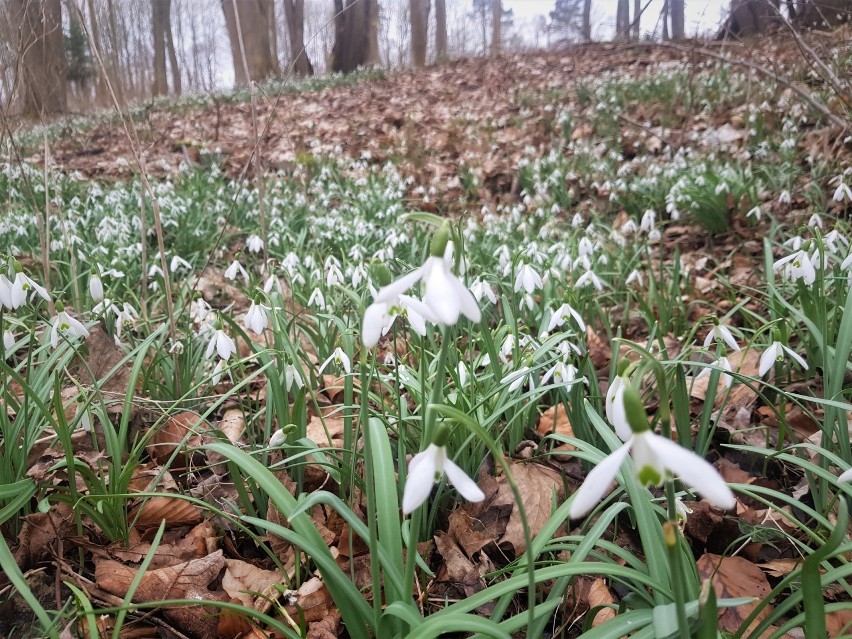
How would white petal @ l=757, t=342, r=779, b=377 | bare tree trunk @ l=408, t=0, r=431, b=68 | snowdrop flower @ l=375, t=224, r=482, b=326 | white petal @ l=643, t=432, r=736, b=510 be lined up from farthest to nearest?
bare tree trunk @ l=408, t=0, r=431, b=68 → white petal @ l=757, t=342, r=779, b=377 → snowdrop flower @ l=375, t=224, r=482, b=326 → white petal @ l=643, t=432, r=736, b=510

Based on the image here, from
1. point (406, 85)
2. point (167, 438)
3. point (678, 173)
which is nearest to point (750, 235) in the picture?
point (678, 173)

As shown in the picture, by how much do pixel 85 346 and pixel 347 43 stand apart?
61.9ft

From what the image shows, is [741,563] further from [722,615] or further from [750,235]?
[750,235]

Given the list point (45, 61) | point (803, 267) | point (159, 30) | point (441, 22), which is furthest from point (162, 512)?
point (441, 22)

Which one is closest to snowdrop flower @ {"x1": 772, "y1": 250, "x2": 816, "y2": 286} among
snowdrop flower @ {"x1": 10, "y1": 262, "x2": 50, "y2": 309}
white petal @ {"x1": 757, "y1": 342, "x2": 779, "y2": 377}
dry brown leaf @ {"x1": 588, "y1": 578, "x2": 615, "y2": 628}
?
white petal @ {"x1": 757, "y1": 342, "x2": 779, "y2": 377}

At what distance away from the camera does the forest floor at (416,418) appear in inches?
46.3

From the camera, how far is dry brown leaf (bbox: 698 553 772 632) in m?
1.36

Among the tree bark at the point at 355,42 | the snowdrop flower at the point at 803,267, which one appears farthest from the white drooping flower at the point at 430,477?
the tree bark at the point at 355,42

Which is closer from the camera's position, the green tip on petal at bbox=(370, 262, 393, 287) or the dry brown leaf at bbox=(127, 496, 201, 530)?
the green tip on petal at bbox=(370, 262, 393, 287)

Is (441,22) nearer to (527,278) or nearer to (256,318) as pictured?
(527,278)

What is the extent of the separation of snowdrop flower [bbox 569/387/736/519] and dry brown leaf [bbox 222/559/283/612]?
3.45 feet

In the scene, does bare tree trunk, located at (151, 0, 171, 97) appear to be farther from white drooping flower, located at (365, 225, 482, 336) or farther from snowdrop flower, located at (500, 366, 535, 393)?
white drooping flower, located at (365, 225, 482, 336)

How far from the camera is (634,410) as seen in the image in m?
0.62

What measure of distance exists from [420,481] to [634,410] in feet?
1.06
